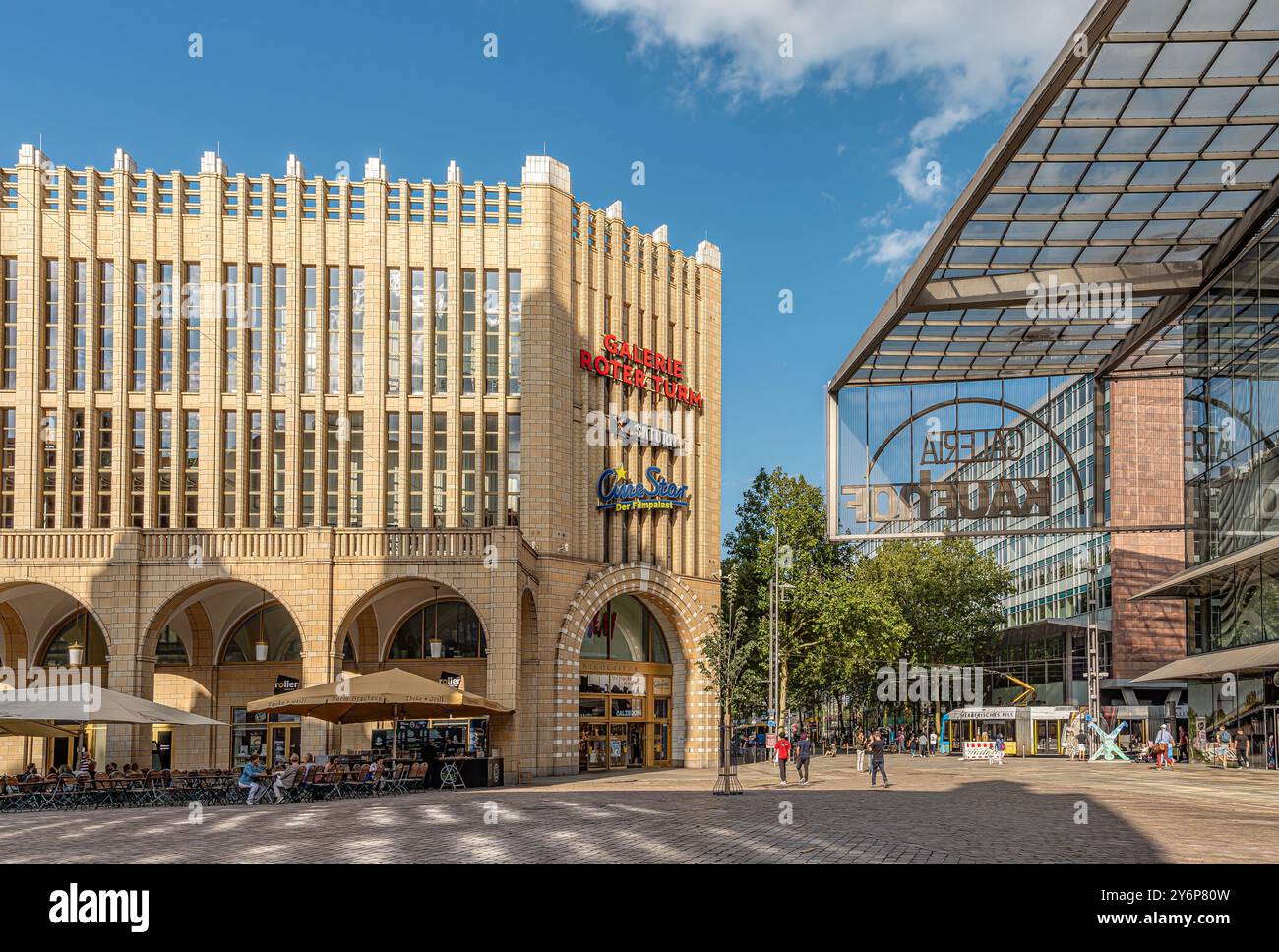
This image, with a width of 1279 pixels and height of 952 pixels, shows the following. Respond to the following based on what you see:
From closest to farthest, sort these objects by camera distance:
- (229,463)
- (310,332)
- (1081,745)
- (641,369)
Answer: (229,463) < (310,332) < (641,369) < (1081,745)

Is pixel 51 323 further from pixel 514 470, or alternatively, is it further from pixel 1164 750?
pixel 1164 750

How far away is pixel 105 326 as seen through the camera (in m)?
43.8

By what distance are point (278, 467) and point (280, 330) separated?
4567 millimetres

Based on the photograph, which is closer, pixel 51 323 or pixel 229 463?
pixel 51 323

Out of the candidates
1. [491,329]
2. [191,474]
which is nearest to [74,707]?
[191,474]

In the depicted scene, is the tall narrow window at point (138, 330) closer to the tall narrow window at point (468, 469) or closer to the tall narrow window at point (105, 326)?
A: the tall narrow window at point (105, 326)

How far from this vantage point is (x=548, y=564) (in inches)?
1791

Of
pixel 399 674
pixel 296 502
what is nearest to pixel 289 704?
pixel 399 674

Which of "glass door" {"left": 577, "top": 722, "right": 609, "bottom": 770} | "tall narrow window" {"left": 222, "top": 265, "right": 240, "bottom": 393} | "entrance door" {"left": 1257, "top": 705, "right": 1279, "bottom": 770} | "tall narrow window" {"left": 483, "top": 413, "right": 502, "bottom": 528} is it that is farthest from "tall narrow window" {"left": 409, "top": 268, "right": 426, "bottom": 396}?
"entrance door" {"left": 1257, "top": 705, "right": 1279, "bottom": 770}

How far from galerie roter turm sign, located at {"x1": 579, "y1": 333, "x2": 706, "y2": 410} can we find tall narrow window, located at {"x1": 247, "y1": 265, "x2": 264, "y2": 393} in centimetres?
1100

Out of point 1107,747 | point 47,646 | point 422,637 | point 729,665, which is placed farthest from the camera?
point 1107,747

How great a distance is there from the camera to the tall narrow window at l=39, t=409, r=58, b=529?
43.0 meters

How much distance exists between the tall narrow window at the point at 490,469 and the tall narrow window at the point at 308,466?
5635 mm

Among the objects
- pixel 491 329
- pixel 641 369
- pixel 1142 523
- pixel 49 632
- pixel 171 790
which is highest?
pixel 491 329
